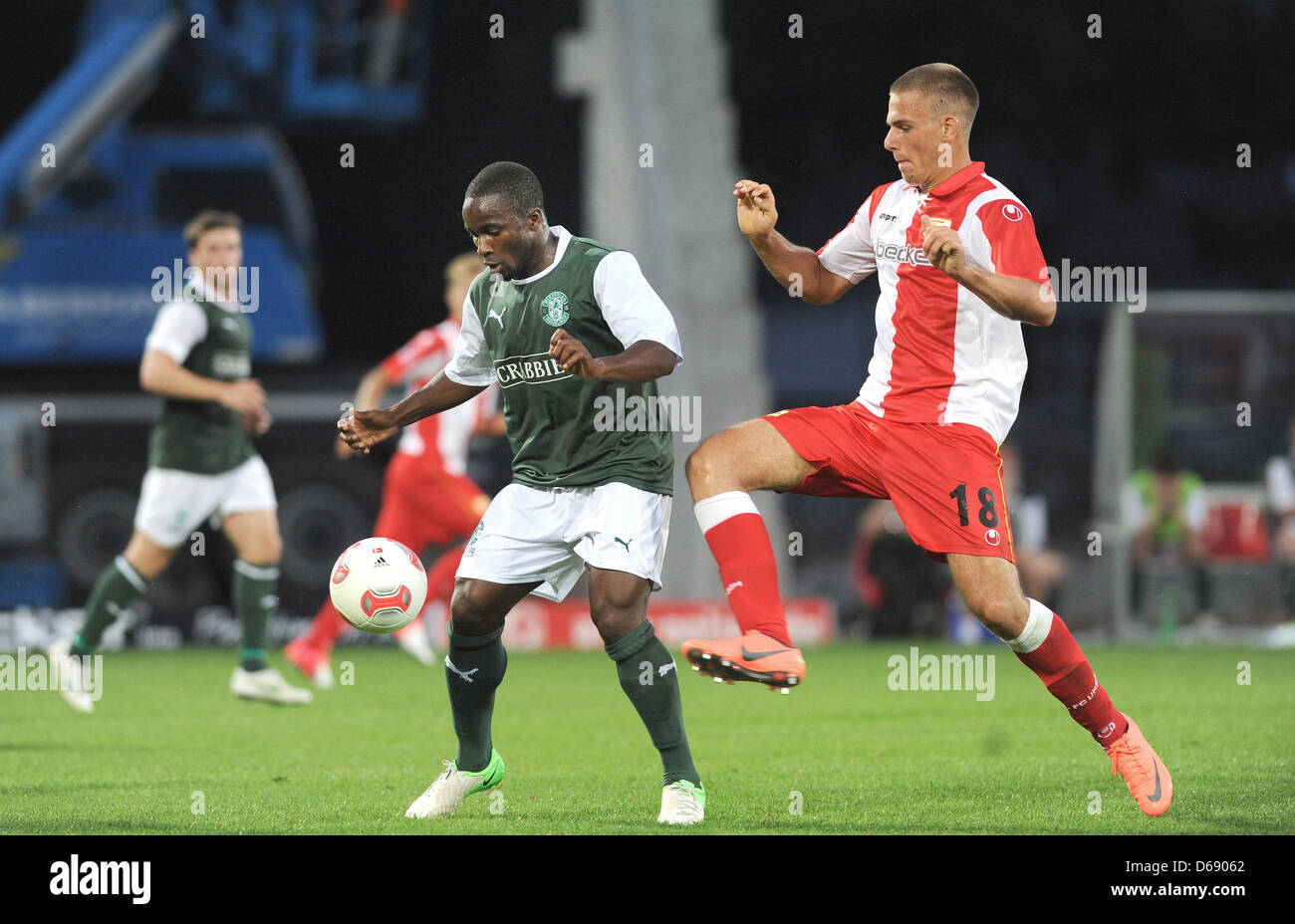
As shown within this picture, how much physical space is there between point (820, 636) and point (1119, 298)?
154 inches

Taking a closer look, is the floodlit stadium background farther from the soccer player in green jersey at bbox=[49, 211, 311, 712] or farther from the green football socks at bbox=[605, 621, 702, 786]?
the green football socks at bbox=[605, 621, 702, 786]

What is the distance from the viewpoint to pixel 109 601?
9133 millimetres

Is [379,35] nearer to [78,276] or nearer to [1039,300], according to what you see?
[78,276]

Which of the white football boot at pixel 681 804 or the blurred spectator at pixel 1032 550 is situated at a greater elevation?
the blurred spectator at pixel 1032 550

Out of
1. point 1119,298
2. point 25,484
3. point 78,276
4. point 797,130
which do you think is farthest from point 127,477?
A: point 1119,298

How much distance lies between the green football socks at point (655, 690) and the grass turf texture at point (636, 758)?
0.20 m

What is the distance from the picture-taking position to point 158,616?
1491 cm

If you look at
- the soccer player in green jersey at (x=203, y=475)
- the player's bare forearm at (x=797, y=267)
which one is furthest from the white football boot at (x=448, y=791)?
the soccer player in green jersey at (x=203, y=475)

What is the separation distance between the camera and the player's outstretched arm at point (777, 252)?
577 cm

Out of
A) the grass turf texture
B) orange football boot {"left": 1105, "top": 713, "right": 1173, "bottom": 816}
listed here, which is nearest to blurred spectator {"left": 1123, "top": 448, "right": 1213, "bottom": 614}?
the grass turf texture

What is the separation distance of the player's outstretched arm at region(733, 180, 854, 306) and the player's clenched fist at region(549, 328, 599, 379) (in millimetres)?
922

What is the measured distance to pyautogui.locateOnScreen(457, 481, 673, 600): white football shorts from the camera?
18.1ft

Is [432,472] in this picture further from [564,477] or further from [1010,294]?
[1010,294]

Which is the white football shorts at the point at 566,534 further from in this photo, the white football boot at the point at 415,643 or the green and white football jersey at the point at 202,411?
the white football boot at the point at 415,643
